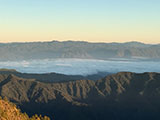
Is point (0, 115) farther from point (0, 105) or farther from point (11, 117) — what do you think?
point (0, 105)

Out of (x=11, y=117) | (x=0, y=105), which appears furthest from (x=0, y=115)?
(x=0, y=105)

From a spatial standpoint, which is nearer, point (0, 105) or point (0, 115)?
point (0, 115)

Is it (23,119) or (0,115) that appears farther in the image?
(23,119)

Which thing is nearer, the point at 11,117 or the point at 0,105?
the point at 11,117
